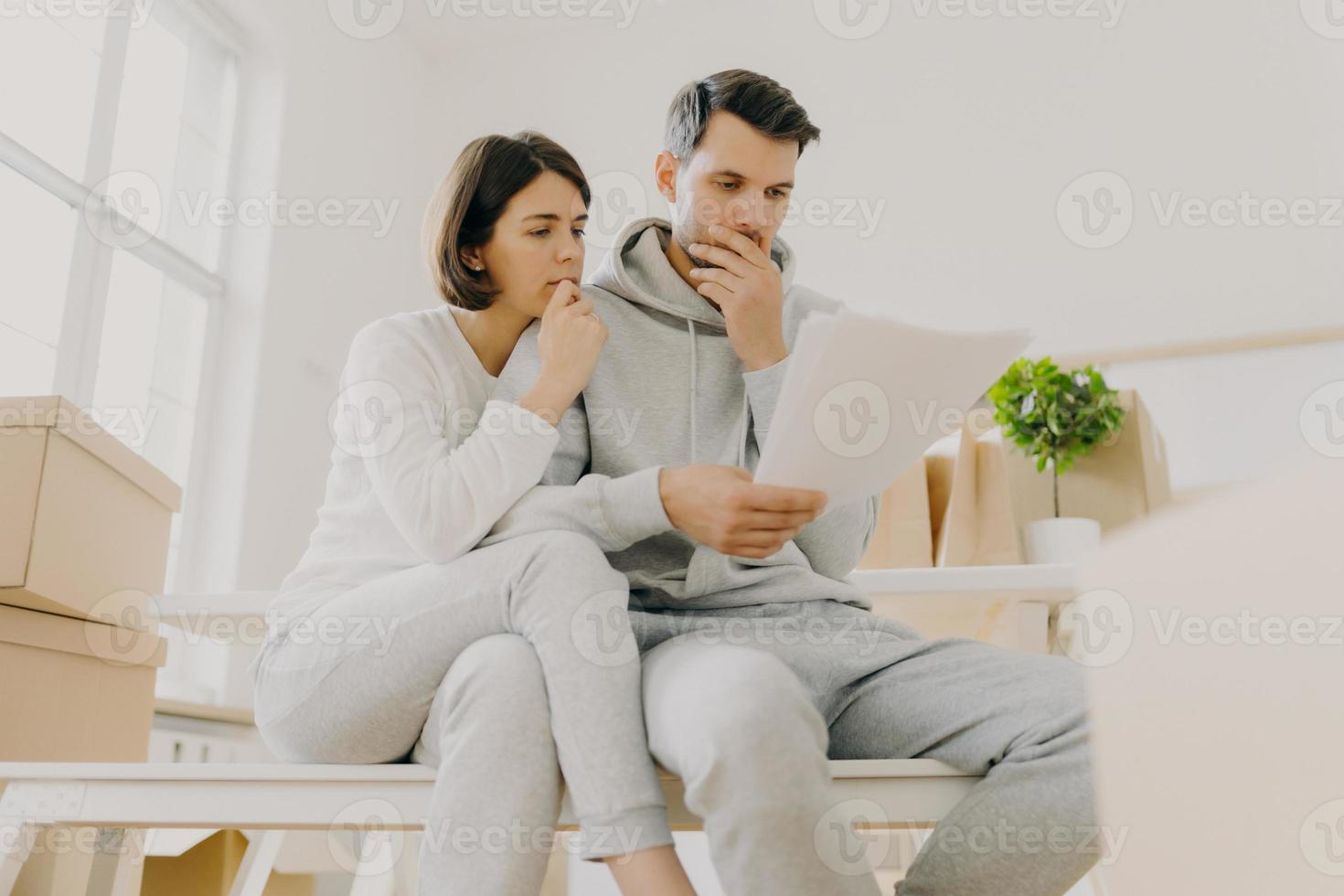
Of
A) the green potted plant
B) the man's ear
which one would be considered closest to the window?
the man's ear

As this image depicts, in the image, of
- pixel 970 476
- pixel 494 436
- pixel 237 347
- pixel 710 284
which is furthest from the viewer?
pixel 237 347

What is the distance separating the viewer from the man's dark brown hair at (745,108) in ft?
3.88

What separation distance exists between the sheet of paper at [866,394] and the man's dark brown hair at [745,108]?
1.30ft

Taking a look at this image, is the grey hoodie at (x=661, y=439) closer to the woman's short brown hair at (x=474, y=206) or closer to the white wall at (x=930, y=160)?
the woman's short brown hair at (x=474, y=206)

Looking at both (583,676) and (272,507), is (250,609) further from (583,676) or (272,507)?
(272,507)

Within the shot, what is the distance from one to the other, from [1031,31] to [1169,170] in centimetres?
53

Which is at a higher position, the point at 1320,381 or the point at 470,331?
the point at 1320,381

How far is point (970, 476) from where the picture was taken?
72.2 inches

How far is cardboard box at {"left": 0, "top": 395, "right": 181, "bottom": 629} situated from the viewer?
1.27 m

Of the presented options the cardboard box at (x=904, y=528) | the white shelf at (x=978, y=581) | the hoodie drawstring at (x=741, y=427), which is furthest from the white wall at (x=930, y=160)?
the hoodie drawstring at (x=741, y=427)

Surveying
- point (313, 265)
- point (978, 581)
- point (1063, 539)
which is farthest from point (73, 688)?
point (313, 265)

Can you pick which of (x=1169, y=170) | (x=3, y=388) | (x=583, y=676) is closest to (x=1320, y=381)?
(x=1169, y=170)

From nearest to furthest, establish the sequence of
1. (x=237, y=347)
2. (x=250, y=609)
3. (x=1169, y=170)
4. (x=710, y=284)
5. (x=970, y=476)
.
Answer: (x=710, y=284) → (x=250, y=609) → (x=970, y=476) → (x=1169, y=170) → (x=237, y=347)

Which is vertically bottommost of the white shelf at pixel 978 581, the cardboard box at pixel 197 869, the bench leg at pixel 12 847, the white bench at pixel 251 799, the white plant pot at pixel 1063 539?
the cardboard box at pixel 197 869
